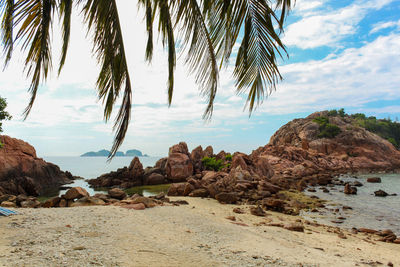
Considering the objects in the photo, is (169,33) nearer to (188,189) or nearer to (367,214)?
(188,189)

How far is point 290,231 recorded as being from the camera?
24.2ft

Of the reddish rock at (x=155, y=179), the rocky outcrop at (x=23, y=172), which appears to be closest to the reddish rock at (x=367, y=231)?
the reddish rock at (x=155, y=179)

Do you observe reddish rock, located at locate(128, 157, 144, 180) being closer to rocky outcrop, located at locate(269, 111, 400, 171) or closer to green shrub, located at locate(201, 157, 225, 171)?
green shrub, located at locate(201, 157, 225, 171)

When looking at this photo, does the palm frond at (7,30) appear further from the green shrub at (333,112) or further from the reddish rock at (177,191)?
the green shrub at (333,112)

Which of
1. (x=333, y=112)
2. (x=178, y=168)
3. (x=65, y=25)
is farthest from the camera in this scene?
(x=333, y=112)

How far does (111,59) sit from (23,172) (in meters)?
22.3

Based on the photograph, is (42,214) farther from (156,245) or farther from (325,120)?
(325,120)

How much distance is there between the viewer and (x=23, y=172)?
21.8 m

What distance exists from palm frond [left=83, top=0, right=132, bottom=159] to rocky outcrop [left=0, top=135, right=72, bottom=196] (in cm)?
1730

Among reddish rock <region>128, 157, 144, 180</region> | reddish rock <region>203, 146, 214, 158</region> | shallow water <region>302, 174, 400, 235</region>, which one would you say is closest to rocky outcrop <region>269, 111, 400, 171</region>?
reddish rock <region>203, 146, 214, 158</region>

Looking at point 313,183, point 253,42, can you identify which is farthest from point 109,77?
point 313,183

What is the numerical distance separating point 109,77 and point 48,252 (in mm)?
2787

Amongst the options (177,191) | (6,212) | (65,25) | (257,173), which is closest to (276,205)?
(177,191)

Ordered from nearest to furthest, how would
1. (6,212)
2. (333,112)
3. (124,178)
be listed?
1. (6,212)
2. (124,178)
3. (333,112)
